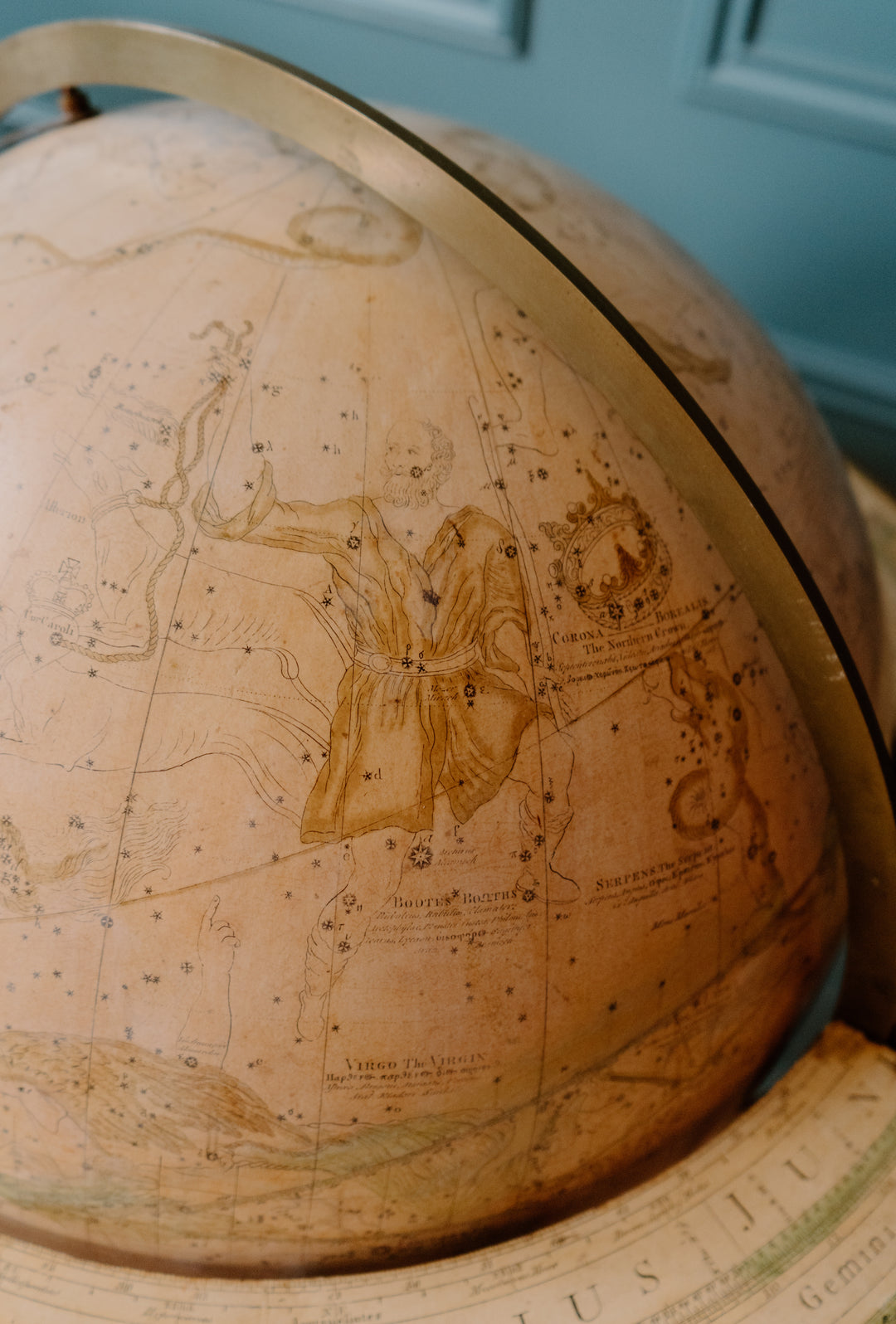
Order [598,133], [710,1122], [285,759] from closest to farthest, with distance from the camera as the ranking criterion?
[285,759], [710,1122], [598,133]

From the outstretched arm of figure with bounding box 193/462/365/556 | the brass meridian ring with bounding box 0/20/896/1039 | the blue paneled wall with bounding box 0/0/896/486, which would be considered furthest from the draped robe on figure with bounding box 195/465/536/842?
the blue paneled wall with bounding box 0/0/896/486

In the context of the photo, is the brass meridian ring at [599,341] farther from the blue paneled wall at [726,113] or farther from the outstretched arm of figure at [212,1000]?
the blue paneled wall at [726,113]

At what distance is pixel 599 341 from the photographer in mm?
811

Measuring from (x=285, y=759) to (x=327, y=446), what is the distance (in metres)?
0.22

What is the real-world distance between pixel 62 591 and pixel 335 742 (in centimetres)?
22

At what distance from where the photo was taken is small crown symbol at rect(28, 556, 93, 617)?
77cm

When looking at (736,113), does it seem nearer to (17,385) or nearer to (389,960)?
(17,385)

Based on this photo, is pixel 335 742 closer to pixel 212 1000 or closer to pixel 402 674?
pixel 402 674

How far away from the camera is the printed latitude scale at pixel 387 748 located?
0.76m

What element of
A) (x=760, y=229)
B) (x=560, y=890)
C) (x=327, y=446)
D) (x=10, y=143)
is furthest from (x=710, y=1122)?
(x=760, y=229)

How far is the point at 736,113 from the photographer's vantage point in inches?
61.9

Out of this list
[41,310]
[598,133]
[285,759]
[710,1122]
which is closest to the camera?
[285,759]

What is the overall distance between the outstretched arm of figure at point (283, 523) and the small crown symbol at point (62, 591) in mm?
94

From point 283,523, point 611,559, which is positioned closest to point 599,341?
point 611,559
